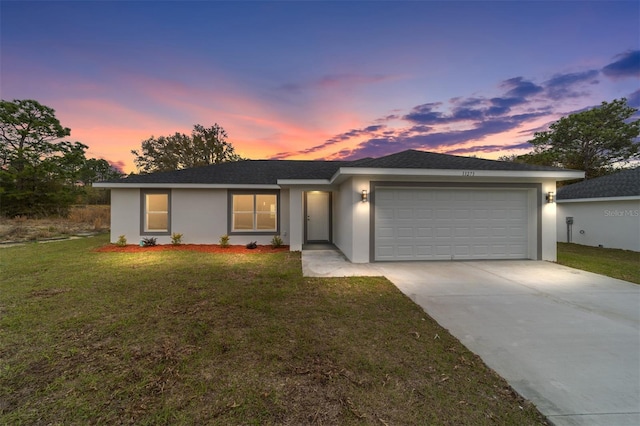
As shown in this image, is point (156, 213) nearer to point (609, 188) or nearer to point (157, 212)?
point (157, 212)

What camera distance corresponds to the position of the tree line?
18.6m

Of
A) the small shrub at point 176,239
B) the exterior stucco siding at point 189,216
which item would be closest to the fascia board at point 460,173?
the exterior stucco siding at point 189,216

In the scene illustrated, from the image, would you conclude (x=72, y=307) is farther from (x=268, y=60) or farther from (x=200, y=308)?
(x=268, y=60)

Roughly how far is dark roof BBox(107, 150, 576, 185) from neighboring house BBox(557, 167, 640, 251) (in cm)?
611

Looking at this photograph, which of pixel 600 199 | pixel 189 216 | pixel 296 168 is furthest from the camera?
pixel 296 168

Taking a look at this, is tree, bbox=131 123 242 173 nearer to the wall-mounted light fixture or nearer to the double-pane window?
the double-pane window

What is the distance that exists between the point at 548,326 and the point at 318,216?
8852 mm

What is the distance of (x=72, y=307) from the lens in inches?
164

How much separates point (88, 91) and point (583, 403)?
51.8 feet

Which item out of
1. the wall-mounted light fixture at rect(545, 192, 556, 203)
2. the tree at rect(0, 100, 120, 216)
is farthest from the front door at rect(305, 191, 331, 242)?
the tree at rect(0, 100, 120, 216)

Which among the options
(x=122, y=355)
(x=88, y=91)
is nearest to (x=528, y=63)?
(x=122, y=355)

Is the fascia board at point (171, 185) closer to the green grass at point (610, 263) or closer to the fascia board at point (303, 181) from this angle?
the fascia board at point (303, 181)

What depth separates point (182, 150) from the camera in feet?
93.4

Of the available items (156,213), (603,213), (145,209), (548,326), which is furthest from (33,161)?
(603,213)
